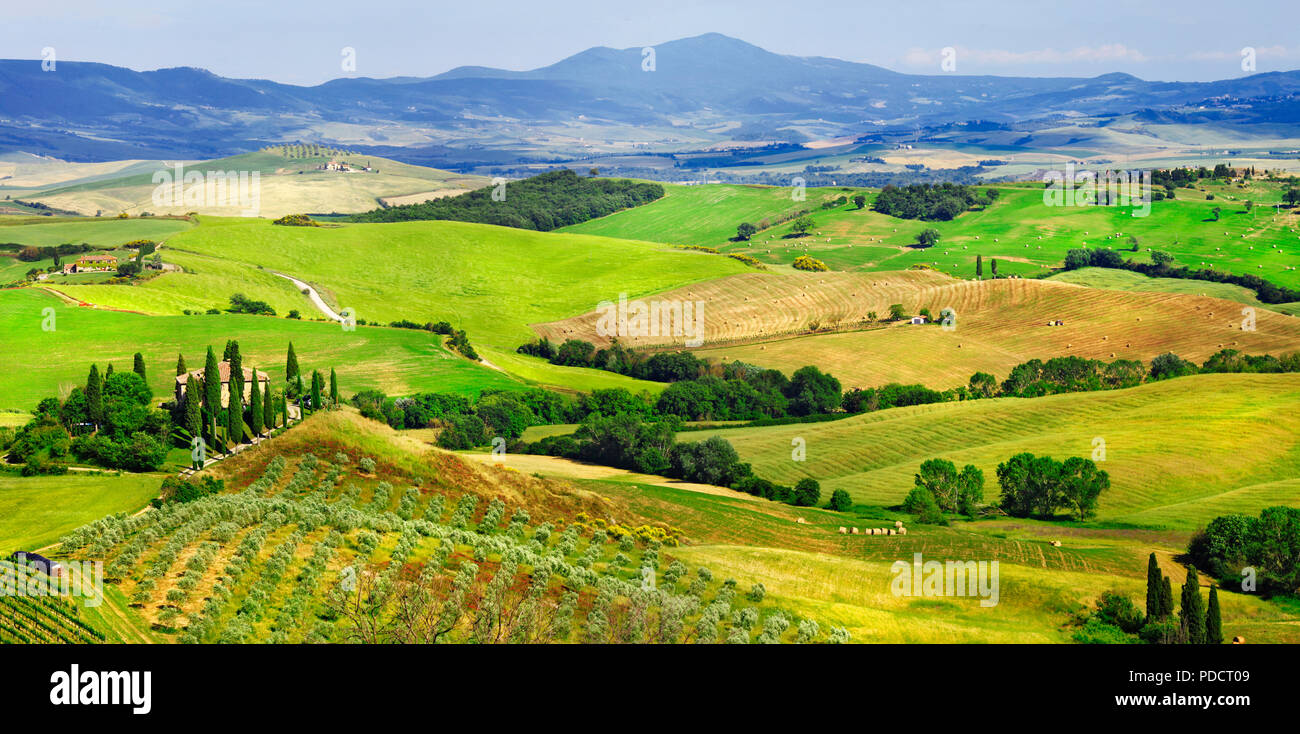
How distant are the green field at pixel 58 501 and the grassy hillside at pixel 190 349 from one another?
123 ft

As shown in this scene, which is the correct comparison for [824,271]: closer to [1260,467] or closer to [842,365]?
[842,365]

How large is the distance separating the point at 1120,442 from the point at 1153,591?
42.9m

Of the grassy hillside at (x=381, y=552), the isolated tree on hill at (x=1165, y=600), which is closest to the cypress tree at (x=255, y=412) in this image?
the grassy hillside at (x=381, y=552)

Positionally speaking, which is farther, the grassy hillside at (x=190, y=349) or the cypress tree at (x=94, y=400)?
the grassy hillside at (x=190, y=349)

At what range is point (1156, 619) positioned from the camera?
46.3 m

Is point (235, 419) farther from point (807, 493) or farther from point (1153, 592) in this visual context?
point (1153, 592)

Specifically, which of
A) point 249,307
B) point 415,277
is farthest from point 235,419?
point 415,277

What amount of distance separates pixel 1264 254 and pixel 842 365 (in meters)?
99.0

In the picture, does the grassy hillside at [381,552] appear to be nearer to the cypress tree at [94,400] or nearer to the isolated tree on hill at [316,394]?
the cypress tree at [94,400]

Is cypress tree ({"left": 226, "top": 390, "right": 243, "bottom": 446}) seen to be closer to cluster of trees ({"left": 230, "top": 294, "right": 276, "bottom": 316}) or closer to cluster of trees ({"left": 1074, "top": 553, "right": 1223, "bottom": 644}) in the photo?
cluster of trees ({"left": 1074, "top": 553, "right": 1223, "bottom": 644})

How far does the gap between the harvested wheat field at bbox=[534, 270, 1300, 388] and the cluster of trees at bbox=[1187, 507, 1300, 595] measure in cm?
6391

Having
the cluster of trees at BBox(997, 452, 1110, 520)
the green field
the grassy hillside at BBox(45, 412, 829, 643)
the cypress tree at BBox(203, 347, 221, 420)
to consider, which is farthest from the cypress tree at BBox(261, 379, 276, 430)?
the cluster of trees at BBox(997, 452, 1110, 520)

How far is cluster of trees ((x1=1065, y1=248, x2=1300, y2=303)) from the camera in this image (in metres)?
158

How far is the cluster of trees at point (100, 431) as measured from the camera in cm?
6288
